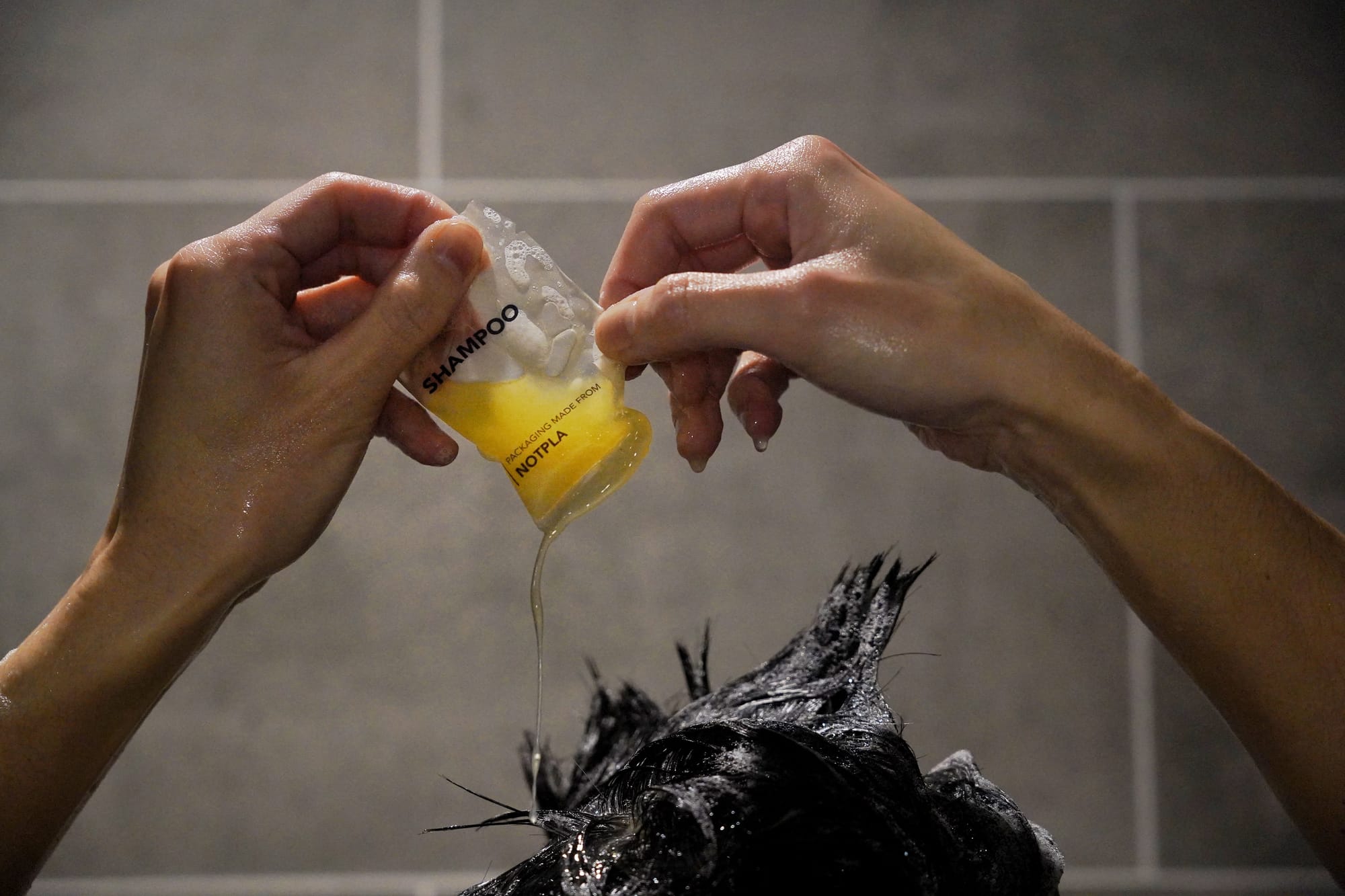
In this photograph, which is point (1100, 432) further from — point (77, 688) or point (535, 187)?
point (535, 187)

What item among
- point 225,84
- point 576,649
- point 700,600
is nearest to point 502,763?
point 576,649

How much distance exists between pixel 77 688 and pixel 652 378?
0.74 metres

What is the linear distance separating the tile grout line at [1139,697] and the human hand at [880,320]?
0.71m

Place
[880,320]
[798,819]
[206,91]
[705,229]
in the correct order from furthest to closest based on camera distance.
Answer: [206,91]
[705,229]
[880,320]
[798,819]

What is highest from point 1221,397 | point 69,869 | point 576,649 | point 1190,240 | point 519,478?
point 1190,240

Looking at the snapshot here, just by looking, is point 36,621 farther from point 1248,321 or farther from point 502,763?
point 1248,321

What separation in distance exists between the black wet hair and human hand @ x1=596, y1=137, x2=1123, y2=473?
0.13 meters

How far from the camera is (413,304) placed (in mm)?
593

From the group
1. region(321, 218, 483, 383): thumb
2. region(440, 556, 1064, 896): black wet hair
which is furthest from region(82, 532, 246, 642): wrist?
region(440, 556, 1064, 896): black wet hair

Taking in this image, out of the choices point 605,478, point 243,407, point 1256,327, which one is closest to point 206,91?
point 243,407

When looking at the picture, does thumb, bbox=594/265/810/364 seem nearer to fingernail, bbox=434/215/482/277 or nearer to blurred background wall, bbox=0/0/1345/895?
fingernail, bbox=434/215/482/277

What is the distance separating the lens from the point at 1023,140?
1.23 m

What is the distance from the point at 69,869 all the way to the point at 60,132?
2.77 ft

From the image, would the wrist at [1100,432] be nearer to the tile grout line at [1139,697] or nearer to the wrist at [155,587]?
the wrist at [155,587]
